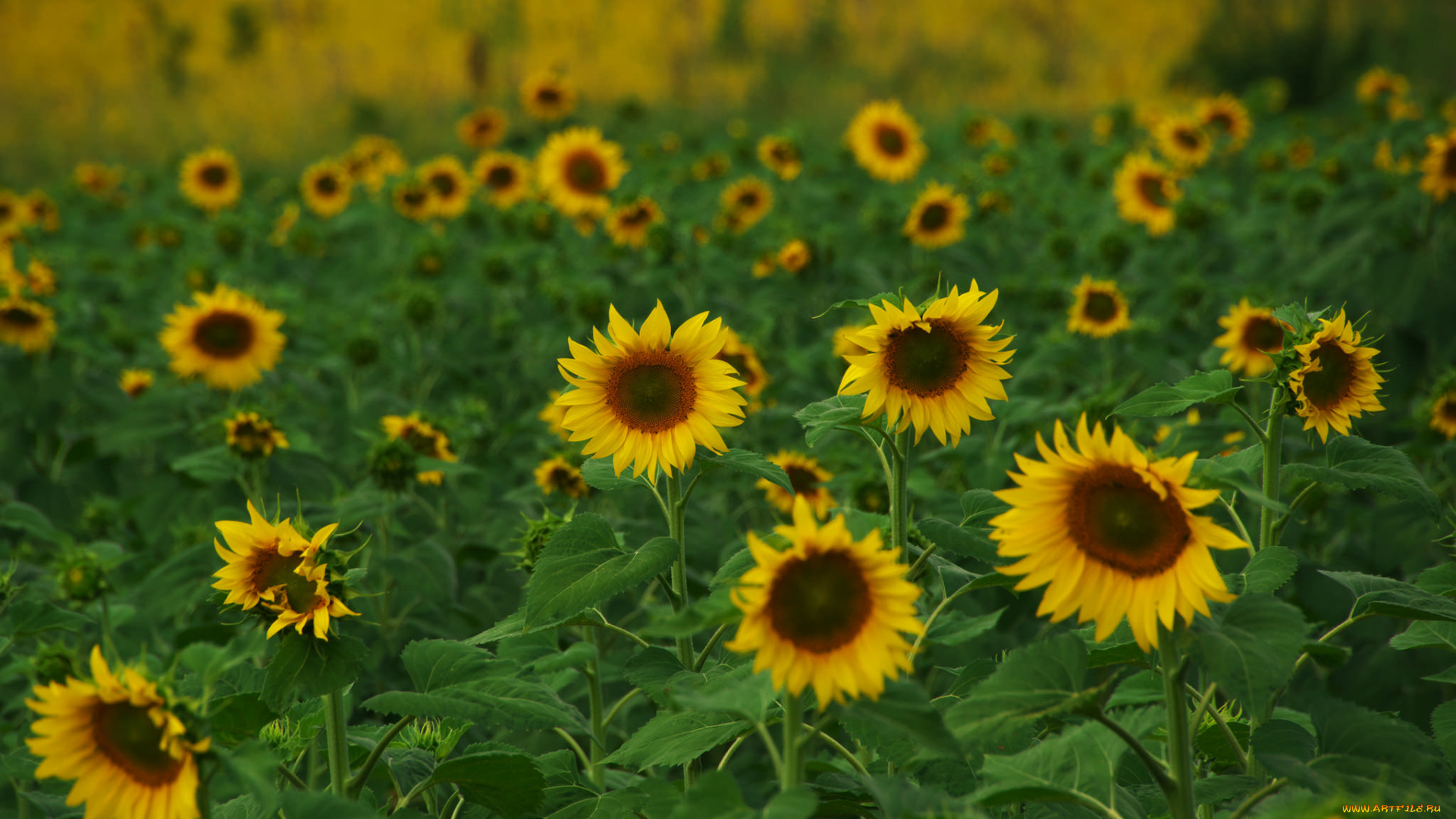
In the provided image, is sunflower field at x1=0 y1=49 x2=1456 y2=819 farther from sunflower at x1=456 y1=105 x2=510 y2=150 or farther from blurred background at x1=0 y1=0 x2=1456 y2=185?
blurred background at x1=0 y1=0 x2=1456 y2=185

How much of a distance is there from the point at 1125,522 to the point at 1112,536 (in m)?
0.02

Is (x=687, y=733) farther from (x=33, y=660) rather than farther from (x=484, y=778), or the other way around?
(x=33, y=660)

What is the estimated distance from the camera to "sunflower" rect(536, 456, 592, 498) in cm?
249

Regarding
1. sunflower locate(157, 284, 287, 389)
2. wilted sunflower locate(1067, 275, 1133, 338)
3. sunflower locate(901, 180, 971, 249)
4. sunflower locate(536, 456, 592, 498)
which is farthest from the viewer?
sunflower locate(901, 180, 971, 249)

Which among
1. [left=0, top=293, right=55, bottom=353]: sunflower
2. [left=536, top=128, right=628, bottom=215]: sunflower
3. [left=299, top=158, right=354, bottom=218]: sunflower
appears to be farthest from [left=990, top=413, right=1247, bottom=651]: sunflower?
[left=299, top=158, right=354, bottom=218]: sunflower

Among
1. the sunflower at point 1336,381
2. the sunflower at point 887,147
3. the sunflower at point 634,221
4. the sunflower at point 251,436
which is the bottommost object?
the sunflower at point 1336,381

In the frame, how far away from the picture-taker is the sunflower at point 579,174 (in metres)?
4.77

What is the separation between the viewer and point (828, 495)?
2.72 meters

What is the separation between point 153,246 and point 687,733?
576 centimetres

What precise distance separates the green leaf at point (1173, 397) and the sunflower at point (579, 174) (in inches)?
146

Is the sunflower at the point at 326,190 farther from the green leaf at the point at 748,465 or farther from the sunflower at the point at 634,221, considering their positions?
the green leaf at the point at 748,465

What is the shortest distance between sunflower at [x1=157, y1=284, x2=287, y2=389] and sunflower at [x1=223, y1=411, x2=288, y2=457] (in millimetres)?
821

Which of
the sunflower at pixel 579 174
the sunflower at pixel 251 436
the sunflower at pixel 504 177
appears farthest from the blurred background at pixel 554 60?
the sunflower at pixel 251 436

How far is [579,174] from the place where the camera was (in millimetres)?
4777
